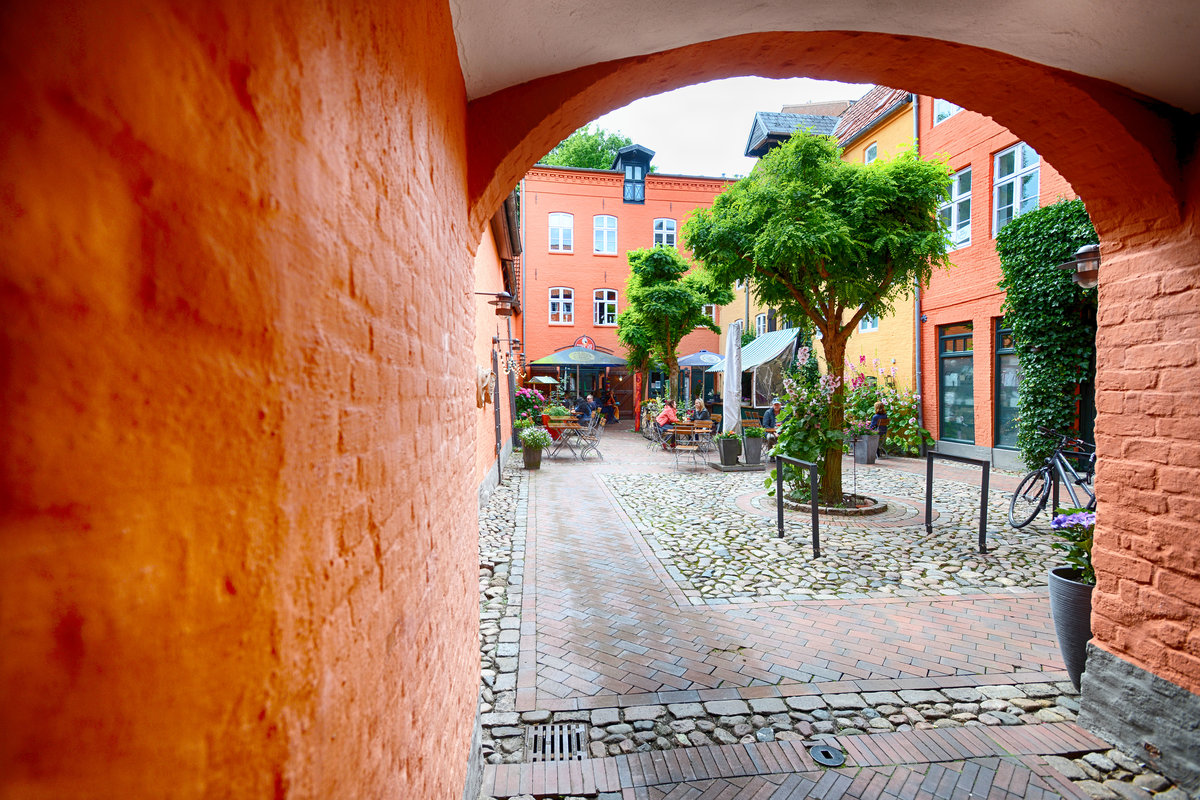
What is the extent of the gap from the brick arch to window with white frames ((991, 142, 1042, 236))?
9706mm

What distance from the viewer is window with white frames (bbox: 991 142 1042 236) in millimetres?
11180

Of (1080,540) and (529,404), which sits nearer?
(1080,540)

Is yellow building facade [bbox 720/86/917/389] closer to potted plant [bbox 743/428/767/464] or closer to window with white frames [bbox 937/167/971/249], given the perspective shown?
window with white frames [bbox 937/167/971/249]

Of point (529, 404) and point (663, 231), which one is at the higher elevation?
point (663, 231)

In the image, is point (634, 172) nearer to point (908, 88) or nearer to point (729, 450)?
point (729, 450)

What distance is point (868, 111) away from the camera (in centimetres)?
1619

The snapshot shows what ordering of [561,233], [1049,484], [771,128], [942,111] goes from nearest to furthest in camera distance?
[1049,484], [942,111], [771,128], [561,233]

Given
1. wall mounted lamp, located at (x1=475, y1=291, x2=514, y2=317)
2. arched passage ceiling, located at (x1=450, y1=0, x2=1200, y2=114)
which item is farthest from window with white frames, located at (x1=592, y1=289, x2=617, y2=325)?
arched passage ceiling, located at (x1=450, y1=0, x2=1200, y2=114)

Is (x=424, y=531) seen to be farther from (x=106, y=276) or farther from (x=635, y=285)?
(x=635, y=285)

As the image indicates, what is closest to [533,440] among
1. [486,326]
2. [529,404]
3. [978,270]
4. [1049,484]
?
[486,326]

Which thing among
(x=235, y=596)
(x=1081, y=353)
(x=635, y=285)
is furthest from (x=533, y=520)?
(x=635, y=285)

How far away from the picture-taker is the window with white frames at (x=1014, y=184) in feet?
36.7

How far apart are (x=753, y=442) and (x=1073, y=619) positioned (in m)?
8.42

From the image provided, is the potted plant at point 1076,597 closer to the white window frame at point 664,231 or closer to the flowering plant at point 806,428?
the flowering plant at point 806,428
